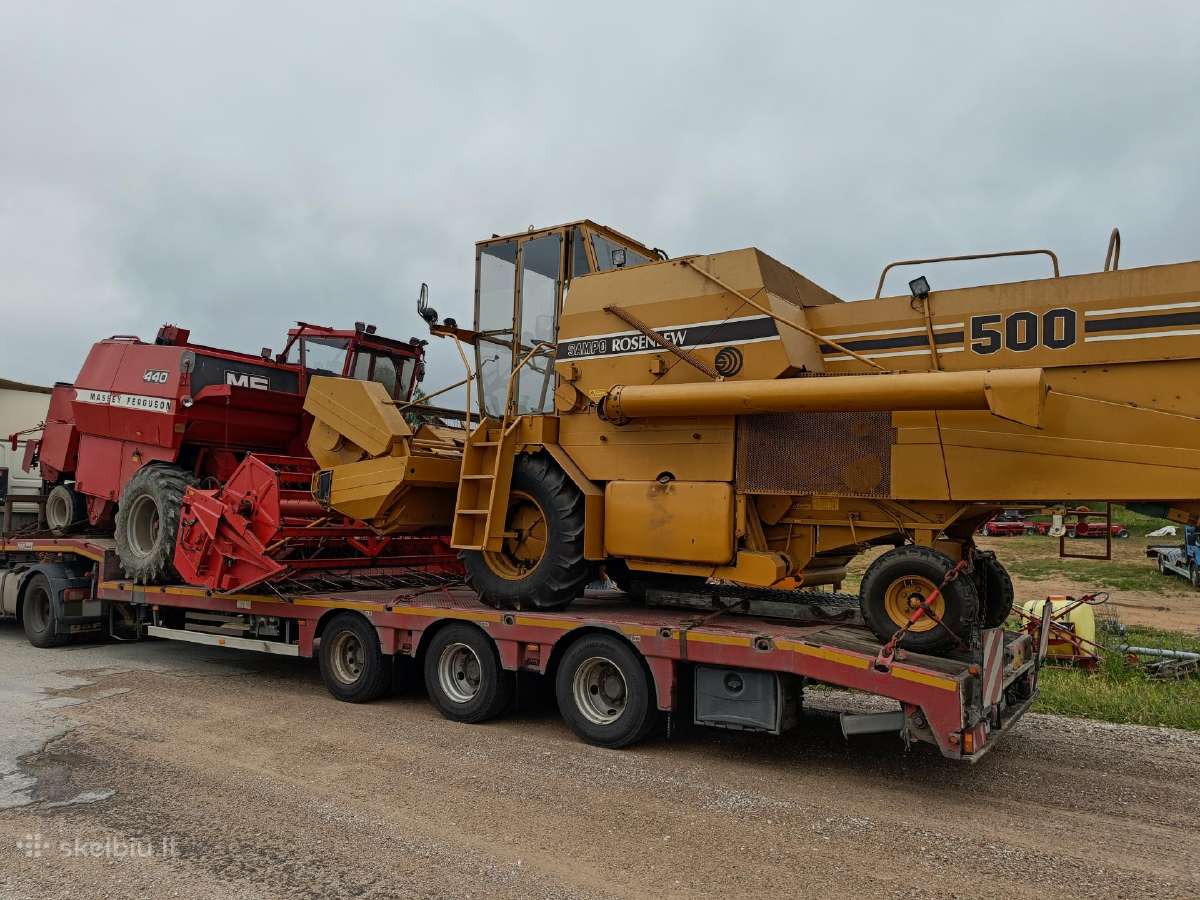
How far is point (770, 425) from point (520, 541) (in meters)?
2.44

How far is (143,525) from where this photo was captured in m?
10.4

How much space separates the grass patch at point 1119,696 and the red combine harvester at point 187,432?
677 cm

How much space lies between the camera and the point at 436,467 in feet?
26.8

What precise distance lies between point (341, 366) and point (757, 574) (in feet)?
22.0

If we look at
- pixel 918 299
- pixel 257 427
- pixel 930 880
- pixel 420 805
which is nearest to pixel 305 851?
pixel 420 805

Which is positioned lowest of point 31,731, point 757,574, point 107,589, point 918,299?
point 31,731

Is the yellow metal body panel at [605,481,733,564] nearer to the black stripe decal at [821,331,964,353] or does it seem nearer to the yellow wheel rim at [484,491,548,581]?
the yellow wheel rim at [484,491,548,581]

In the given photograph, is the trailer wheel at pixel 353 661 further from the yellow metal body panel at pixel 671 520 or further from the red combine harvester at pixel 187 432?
the yellow metal body panel at pixel 671 520

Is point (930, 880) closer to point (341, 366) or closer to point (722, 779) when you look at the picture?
point (722, 779)

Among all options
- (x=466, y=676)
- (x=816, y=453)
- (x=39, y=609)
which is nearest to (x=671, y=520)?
(x=816, y=453)

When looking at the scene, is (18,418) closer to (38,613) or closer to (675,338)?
(38,613)

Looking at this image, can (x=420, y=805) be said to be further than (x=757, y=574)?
No

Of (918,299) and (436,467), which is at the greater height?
(918,299)

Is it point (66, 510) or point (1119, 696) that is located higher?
point (66, 510)
